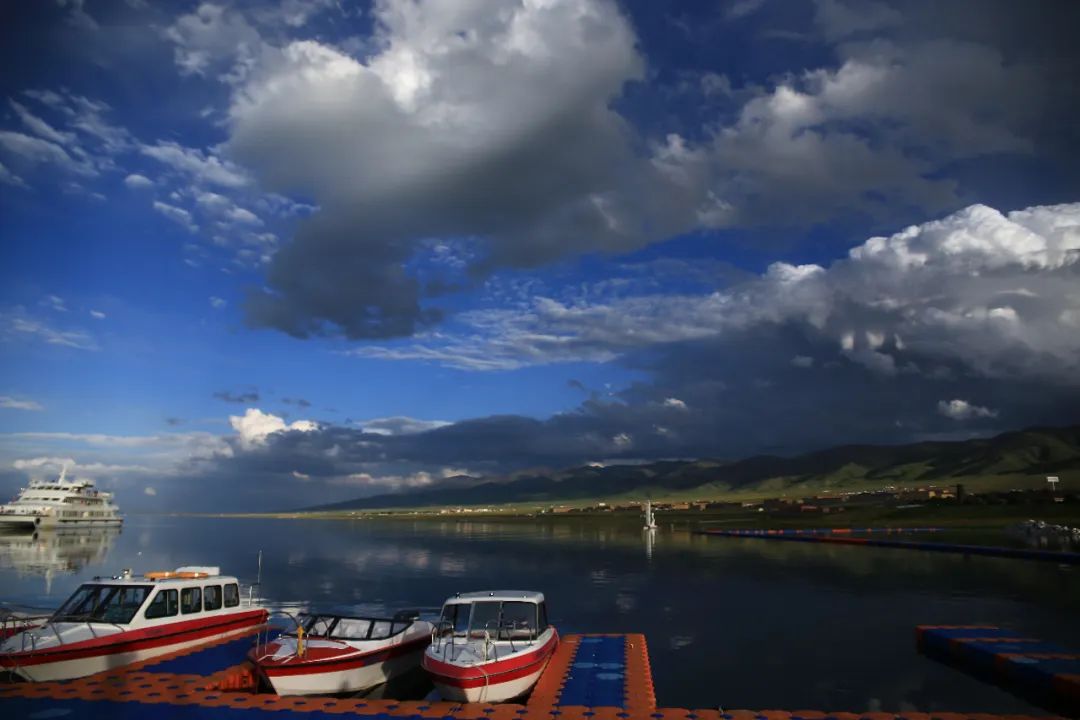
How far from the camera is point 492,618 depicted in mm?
24000

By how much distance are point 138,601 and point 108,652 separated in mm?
2567

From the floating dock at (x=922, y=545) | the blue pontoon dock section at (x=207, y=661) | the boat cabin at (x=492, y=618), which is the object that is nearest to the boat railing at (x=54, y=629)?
the blue pontoon dock section at (x=207, y=661)

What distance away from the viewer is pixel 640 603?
48.6m

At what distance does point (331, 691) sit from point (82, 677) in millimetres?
8103

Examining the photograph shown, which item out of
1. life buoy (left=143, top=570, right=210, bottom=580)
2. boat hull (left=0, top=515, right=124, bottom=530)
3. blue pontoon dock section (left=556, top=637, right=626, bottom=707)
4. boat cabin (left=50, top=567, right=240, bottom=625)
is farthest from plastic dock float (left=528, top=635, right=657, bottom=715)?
boat hull (left=0, top=515, right=124, bottom=530)

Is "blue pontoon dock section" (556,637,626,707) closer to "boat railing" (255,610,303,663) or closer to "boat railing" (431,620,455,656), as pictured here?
"boat railing" (431,620,455,656)

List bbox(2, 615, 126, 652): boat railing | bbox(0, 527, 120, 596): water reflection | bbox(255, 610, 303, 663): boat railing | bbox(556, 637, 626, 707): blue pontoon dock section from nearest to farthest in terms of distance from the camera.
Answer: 1. bbox(556, 637, 626, 707): blue pontoon dock section
2. bbox(2, 615, 126, 652): boat railing
3. bbox(255, 610, 303, 663): boat railing
4. bbox(0, 527, 120, 596): water reflection

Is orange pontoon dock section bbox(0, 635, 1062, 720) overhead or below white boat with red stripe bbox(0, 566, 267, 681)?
below

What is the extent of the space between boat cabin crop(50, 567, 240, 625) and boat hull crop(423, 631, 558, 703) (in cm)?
1152

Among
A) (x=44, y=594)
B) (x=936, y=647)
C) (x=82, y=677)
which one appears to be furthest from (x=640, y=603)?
(x=44, y=594)

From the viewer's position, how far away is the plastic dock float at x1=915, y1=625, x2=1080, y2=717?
74.0 ft

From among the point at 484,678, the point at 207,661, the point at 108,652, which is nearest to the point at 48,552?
the point at 207,661

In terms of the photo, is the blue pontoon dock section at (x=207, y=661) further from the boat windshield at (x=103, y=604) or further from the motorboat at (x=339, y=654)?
the boat windshield at (x=103, y=604)

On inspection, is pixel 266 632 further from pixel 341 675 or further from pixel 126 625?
pixel 341 675
